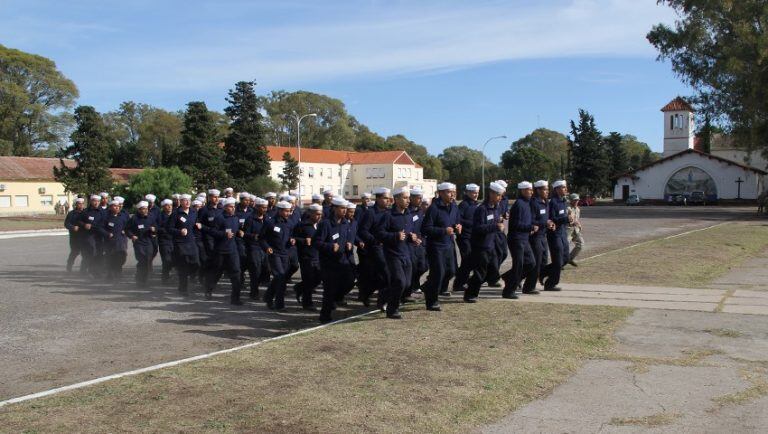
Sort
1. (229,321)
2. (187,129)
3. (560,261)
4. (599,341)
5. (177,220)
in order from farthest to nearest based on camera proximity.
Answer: (187,129) → (177,220) → (560,261) → (229,321) → (599,341)

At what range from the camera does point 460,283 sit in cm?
1146

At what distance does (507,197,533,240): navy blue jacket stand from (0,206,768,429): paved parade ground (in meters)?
1.10

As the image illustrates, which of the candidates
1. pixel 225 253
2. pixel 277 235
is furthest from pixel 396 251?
pixel 225 253

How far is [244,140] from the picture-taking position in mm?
65625

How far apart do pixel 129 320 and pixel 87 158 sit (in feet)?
158

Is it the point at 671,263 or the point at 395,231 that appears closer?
the point at 395,231

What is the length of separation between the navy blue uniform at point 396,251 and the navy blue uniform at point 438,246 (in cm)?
37

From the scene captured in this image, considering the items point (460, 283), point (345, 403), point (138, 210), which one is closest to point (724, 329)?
point (460, 283)

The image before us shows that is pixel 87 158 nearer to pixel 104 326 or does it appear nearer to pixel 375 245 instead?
pixel 104 326

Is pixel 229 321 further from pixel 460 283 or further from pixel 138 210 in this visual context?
pixel 138 210

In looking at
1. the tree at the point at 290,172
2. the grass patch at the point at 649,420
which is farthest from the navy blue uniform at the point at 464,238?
the tree at the point at 290,172

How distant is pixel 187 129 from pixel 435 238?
54425 millimetres

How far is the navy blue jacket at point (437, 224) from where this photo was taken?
9.94 meters

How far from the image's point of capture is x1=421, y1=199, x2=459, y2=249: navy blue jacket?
9938 millimetres
